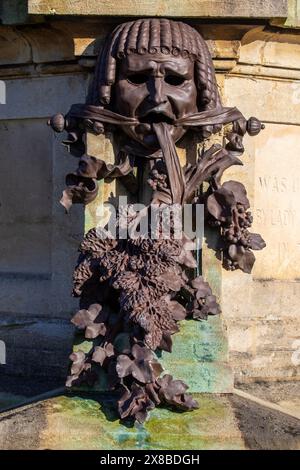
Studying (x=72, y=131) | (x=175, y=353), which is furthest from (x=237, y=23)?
(x=175, y=353)

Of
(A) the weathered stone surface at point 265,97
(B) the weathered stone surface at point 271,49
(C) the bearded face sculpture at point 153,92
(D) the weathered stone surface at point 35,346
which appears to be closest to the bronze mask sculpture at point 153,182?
(C) the bearded face sculpture at point 153,92

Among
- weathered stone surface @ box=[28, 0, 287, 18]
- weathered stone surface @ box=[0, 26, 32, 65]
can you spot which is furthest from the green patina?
weathered stone surface @ box=[0, 26, 32, 65]

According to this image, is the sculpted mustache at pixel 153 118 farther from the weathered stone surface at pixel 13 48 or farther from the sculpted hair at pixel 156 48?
the weathered stone surface at pixel 13 48

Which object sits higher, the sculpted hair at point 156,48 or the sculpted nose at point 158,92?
the sculpted hair at point 156,48

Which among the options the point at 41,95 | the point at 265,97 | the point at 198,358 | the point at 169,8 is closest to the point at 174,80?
the point at 169,8

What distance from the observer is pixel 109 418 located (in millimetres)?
3652

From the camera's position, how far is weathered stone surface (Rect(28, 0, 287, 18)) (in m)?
3.98

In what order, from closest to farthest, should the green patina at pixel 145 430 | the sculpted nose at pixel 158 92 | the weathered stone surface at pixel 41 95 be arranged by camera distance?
the green patina at pixel 145 430 < the sculpted nose at pixel 158 92 < the weathered stone surface at pixel 41 95

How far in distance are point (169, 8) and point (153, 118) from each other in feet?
1.70

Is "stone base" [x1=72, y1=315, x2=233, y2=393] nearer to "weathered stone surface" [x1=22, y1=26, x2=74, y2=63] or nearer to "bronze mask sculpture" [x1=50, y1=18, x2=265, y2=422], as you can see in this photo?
"bronze mask sculpture" [x1=50, y1=18, x2=265, y2=422]

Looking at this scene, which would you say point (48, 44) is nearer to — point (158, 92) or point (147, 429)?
point (158, 92)

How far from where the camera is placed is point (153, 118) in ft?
13.2

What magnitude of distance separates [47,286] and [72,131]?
99 centimetres

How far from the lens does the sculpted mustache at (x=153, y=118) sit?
4.01 meters
